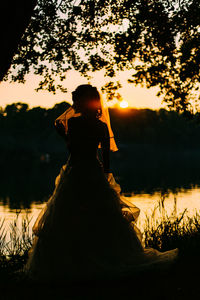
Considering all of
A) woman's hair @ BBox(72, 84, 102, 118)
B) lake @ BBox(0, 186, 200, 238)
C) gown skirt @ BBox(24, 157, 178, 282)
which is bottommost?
lake @ BBox(0, 186, 200, 238)

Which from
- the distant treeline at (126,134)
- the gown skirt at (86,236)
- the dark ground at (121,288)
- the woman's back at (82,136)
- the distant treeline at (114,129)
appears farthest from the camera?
the distant treeline at (114,129)

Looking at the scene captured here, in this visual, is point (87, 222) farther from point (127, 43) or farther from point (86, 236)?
point (127, 43)

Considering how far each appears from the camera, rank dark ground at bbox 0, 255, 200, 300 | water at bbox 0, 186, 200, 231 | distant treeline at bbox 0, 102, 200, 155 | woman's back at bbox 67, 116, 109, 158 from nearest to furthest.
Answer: dark ground at bbox 0, 255, 200, 300 < woman's back at bbox 67, 116, 109, 158 < water at bbox 0, 186, 200, 231 < distant treeline at bbox 0, 102, 200, 155

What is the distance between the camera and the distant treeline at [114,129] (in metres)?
126

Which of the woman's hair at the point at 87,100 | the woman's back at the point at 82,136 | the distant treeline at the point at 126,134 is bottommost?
the woman's back at the point at 82,136

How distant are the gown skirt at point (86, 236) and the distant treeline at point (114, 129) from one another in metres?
110

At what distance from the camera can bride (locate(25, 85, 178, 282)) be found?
15.5 ft

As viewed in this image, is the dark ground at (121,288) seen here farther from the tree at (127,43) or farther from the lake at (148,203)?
the lake at (148,203)

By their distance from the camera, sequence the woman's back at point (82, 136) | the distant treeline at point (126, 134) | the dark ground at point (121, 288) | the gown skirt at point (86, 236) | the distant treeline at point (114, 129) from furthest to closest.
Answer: the distant treeline at point (114, 129)
the distant treeline at point (126, 134)
the woman's back at point (82, 136)
the gown skirt at point (86, 236)
the dark ground at point (121, 288)

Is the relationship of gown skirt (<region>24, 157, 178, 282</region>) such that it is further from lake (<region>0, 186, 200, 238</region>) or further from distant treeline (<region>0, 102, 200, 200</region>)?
distant treeline (<region>0, 102, 200, 200</region>)

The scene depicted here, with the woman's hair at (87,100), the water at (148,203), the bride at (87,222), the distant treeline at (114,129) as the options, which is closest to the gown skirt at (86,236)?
the bride at (87,222)

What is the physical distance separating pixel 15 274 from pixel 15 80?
5.64m

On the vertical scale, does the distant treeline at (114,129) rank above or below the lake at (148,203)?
above

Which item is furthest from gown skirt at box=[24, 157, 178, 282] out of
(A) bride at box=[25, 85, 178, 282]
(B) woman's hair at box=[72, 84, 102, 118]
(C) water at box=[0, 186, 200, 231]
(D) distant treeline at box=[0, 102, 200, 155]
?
(D) distant treeline at box=[0, 102, 200, 155]
